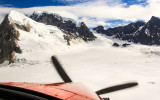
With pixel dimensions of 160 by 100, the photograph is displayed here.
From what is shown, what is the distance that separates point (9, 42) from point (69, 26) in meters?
104

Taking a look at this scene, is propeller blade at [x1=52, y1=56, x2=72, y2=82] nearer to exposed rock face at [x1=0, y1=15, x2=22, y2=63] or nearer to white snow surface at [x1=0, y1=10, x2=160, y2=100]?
white snow surface at [x1=0, y1=10, x2=160, y2=100]

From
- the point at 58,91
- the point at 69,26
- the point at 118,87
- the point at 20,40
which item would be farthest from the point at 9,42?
the point at 69,26

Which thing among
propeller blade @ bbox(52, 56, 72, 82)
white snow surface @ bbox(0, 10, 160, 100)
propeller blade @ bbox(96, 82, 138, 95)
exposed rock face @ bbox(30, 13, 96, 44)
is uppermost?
exposed rock face @ bbox(30, 13, 96, 44)

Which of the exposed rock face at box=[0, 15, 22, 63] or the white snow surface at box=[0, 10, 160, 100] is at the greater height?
the exposed rock face at box=[0, 15, 22, 63]

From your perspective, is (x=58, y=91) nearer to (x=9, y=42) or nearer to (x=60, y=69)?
(x=60, y=69)

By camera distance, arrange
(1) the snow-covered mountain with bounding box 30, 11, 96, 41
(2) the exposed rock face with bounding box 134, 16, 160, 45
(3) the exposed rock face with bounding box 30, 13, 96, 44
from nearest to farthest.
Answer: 1. (3) the exposed rock face with bounding box 30, 13, 96, 44
2. (1) the snow-covered mountain with bounding box 30, 11, 96, 41
3. (2) the exposed rock face with bounding box 134, 16, 160, 45

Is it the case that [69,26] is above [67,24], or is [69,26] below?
below

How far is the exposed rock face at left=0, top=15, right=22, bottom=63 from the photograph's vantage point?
51750 millimetres

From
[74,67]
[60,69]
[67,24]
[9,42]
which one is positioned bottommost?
[74,67]

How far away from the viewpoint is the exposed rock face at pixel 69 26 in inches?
5733

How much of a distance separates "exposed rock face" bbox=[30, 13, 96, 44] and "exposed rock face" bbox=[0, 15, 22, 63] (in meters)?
72.0

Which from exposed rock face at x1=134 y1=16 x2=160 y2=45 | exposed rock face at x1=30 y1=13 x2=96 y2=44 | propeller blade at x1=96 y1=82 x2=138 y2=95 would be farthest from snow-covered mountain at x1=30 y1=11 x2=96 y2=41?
propeller blade at x1=96 y1=82 x2=138 y2=95

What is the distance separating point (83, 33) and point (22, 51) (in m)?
99.7

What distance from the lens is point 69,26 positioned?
157500 millimetres
